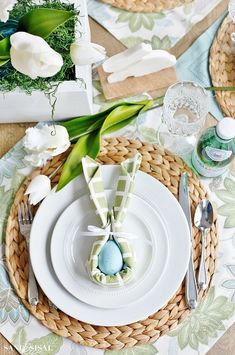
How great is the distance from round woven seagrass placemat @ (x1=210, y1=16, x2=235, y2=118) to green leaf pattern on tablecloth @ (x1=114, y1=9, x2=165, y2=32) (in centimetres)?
11

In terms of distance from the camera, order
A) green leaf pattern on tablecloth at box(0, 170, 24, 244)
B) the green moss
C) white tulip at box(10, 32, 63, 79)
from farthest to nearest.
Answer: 1. green leaf pattern on tablecloth at box(0, 170, 24, 244)
2. the green moss
3. white tulip at box(10, 32, 63, 79)

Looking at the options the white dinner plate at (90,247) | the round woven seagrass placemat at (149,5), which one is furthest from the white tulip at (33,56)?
the round woven seagrass placemat at (149,5)

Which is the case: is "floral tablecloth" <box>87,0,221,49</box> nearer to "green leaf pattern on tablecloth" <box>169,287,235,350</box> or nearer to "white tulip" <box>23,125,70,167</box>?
"white tulip" <box>23,125,70,167</box>

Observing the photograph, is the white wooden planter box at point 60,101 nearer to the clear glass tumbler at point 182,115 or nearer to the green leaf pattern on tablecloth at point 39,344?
the clear glass tumbler at point 182,115

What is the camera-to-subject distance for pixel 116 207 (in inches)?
34.7

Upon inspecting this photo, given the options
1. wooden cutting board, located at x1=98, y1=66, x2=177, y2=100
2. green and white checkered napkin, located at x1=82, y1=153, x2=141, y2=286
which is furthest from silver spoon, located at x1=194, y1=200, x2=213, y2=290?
wooden cutting board, located at x1=98, y1=66, x2=177, y2=100

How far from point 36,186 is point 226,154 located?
0.30 m

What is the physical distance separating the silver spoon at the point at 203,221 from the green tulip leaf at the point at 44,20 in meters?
0.37

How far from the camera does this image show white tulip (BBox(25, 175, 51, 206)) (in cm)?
89

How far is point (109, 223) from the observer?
2.85 feet

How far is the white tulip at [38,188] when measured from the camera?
2.91ft

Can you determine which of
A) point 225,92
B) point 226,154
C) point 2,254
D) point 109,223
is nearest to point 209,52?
point 225,92

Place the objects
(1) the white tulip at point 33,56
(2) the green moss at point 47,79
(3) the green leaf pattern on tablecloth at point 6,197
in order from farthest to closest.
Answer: (3) the green leaf pattern on tablecloth at point 6,197 → (2) the green moss at point 47,79 → (1) the white tulip at point 33,56

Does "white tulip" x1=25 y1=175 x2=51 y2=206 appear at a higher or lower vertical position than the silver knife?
higher
